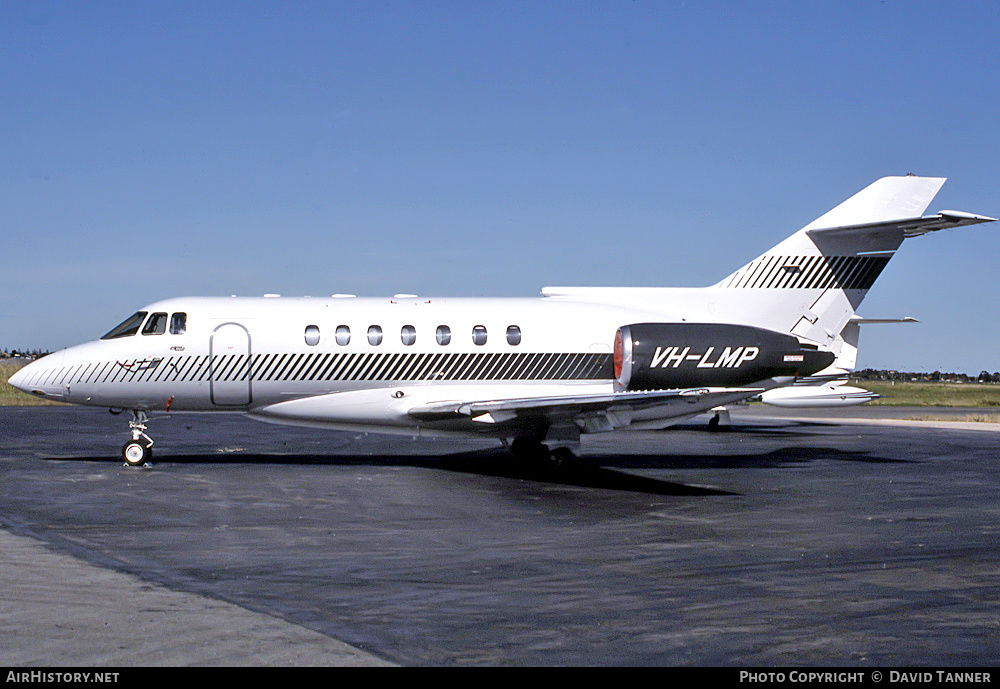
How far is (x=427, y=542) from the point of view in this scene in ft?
35.3

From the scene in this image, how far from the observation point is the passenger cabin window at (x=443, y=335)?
743 inches

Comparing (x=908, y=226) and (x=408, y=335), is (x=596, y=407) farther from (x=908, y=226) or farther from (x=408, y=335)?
(x=908, y=226)

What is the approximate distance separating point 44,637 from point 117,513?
21.0 ft

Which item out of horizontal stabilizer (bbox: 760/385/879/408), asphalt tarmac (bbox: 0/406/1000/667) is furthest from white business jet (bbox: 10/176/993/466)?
horizontal stabilizer (bbox: 760/385/879/408)

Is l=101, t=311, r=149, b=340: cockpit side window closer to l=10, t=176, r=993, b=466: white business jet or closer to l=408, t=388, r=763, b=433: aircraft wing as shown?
l=10, t=176, r=993, b=466: white business jet

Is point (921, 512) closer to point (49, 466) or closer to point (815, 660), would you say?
point (815, 660)

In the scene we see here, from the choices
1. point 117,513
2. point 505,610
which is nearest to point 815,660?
point 505,610

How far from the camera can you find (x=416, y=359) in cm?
1875

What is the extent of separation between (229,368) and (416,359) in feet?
11.0

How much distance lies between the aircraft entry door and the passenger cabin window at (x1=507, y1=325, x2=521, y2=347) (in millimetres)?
4726

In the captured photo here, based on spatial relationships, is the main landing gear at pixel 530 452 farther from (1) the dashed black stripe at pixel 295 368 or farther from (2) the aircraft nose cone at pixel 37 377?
(2) the aircraft nose cone at pixel 37 377

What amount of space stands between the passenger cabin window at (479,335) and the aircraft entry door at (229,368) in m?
4.08

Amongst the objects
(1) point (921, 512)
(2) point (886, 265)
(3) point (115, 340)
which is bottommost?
(1) point (921, 512)

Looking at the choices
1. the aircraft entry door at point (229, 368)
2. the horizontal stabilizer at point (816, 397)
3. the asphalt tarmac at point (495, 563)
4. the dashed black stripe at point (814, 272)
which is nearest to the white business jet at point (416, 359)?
the aircraft entry door at point (229, 368)
